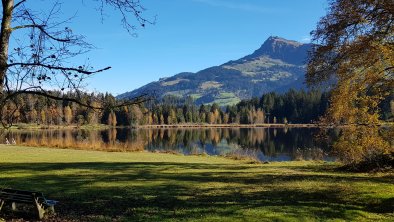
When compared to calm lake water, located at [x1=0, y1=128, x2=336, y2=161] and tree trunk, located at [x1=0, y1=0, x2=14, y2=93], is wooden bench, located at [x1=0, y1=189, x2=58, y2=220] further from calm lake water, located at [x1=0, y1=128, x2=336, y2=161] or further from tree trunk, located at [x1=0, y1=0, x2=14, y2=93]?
tree trunk, located at [x1=0, y1=0, x2=14, y2=93]

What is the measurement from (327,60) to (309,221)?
10.4 metres

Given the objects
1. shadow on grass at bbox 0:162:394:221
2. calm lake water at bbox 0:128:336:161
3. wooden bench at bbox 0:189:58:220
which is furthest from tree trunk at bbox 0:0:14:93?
shadow on grass at bbox 0:162:394:221

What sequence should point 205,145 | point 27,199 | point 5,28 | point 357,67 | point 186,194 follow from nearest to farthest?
1. point 5,28
2. point 27,199
3. point 186,194
4. point 357,67
5. point 205,145

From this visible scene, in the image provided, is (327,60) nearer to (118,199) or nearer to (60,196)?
(118,199)

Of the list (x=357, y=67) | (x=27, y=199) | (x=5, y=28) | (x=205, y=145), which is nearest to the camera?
(x=5, y=28)

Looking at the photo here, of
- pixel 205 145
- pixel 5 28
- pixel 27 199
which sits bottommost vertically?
pixel 205 145

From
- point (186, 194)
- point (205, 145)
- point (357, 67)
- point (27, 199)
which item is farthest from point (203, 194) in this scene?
point (205, 145)

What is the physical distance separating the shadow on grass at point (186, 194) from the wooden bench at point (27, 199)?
1.36 feet

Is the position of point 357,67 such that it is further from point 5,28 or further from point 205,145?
point 205,145

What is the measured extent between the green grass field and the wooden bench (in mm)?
366

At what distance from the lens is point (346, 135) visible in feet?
65.5

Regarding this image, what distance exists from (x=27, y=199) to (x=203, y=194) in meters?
7.40

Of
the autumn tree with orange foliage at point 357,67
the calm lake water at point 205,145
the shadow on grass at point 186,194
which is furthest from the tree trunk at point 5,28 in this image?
the autumn tree with orange foliage at point 357,67

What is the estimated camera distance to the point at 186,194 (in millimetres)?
17172
